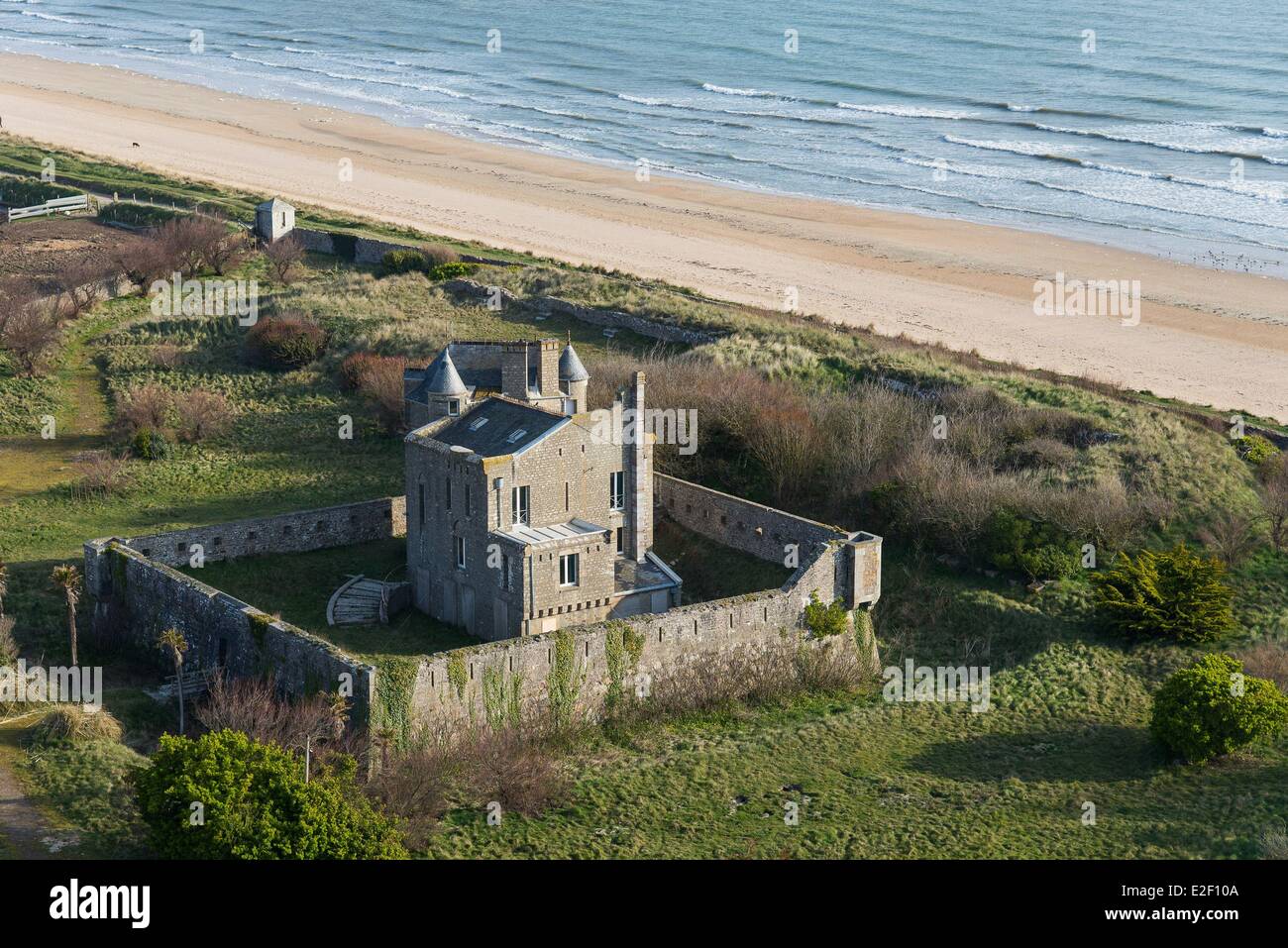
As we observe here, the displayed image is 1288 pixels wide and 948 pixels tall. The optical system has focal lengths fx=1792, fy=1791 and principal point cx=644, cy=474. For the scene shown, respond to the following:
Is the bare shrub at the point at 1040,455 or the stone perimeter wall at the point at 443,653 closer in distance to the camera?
the stone perimeter wall at the point at 443,653

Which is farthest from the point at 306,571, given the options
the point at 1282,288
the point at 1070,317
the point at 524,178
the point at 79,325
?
the point at 524,178

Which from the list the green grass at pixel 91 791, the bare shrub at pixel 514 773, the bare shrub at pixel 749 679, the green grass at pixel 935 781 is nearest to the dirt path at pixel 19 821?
the green grass at pixel 91 791

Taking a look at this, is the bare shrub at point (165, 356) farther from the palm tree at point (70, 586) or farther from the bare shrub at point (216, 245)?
the palm tree at point (70, 586)

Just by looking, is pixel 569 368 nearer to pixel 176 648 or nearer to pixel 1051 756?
pixel 176 648

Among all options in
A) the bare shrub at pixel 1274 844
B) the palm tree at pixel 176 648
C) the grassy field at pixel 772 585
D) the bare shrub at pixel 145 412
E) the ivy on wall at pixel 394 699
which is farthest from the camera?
the bare shrub at pixel 145 412

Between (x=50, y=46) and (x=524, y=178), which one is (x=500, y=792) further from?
(x=50, y=46)

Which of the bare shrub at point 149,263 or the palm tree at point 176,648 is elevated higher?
the bare shrub at point 149,263

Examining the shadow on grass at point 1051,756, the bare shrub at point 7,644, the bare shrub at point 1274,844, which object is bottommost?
the shadow on grass at point 1051,756

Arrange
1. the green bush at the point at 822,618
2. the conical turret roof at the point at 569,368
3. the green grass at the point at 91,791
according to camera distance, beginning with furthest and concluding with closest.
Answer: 1. the conical turret roof at the point at 569,368
2. the green bush at the point at 822,618
3. the green grass at the point at 91,791
